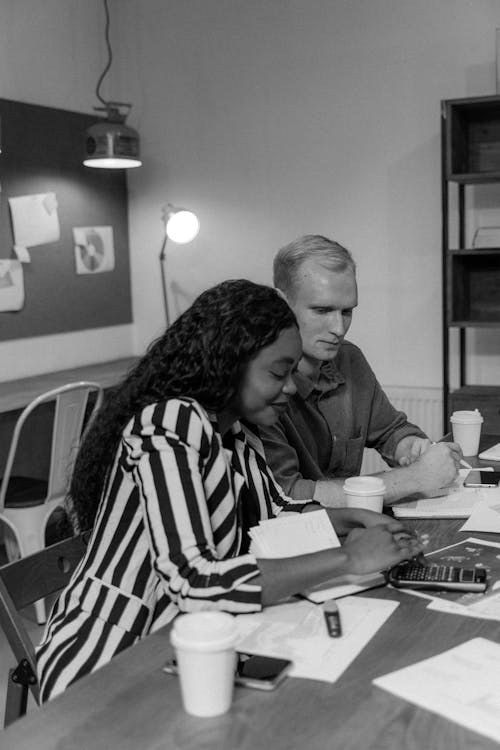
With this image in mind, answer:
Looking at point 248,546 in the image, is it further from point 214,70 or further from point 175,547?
point 214,70

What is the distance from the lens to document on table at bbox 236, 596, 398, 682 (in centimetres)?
112

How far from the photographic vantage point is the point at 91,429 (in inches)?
60.8

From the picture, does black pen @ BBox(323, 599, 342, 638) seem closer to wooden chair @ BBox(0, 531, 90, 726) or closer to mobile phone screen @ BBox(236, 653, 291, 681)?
mobile phone screen @ BBox(236, 653, 291, 681)

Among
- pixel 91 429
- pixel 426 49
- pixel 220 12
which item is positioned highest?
pixel 220 12

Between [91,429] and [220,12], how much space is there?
3575 mm

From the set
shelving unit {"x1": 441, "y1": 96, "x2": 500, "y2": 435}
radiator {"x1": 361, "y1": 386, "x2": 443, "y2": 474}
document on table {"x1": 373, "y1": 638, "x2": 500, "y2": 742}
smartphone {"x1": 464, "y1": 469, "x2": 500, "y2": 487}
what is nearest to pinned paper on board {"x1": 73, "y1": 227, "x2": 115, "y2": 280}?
radiator {"x1": 361, "y1": 386, "x2": 443, "y2": 474}

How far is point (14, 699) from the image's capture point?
1511mm

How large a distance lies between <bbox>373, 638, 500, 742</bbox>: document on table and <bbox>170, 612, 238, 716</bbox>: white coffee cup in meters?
0.20

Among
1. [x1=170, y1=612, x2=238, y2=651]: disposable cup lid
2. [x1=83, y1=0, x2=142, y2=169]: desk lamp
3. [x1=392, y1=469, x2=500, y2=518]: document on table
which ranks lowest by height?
[x1=392, y1=469, x2=500, y2=518]: document on table

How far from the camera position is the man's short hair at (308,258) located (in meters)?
2.15

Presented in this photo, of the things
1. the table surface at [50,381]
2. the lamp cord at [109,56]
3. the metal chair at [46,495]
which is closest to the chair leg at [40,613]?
the metal chair at [46,495]

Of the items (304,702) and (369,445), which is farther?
(369,445)

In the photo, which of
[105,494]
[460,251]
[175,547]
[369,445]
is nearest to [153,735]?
[175,547]

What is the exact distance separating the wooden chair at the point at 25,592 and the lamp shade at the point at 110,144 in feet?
9.14
